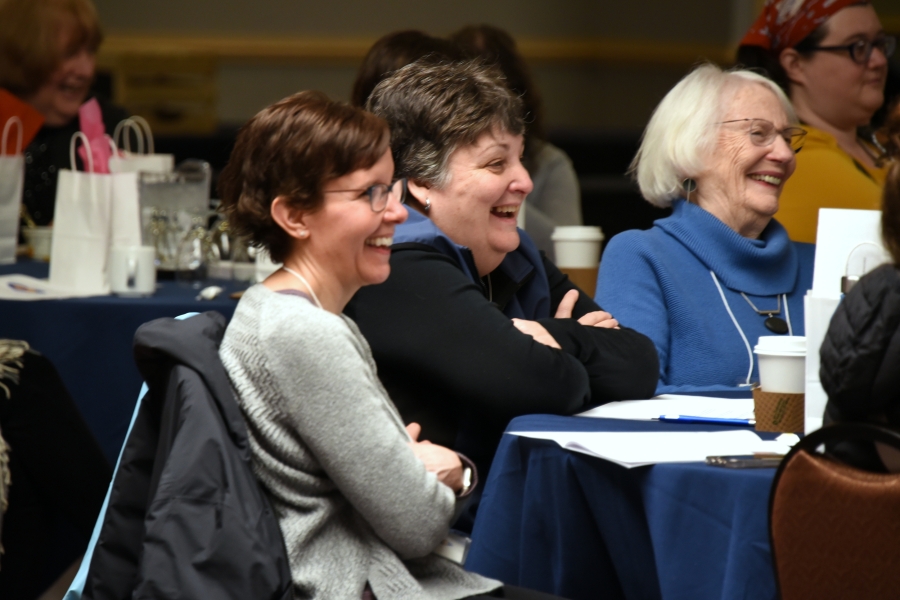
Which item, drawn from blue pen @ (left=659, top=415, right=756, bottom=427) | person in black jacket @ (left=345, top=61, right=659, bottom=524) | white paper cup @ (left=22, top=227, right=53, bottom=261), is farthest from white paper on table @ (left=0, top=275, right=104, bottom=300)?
blue pen @ (left=659, top=415, right=756, bottom=427)

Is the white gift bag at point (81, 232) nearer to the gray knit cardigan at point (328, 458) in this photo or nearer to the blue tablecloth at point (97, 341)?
the blue tablecloth at point (97, 341)

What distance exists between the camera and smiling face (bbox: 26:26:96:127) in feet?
13.9

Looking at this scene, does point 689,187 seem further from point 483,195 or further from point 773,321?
point 483,195

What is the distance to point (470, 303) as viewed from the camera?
6.16 ft

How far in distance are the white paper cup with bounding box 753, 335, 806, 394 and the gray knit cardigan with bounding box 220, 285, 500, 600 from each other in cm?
56

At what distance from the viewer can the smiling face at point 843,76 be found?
3332mm

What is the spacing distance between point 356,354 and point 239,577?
304 mm

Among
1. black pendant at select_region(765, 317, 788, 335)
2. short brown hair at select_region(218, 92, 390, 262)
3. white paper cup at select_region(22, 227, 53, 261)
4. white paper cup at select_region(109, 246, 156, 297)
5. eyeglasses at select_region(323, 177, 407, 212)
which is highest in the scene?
short brown hair at select_region(218, 92, 390, 262)

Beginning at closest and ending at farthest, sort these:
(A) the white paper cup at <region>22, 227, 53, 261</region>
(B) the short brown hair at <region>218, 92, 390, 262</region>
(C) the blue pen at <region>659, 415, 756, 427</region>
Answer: (B) the short brown hair at <region>218, 92, 390, 262</region>, (C) the blue pen at <region>659, 415, 756, 427</region>, (A) the white paper cup at <region>22, 227, 53, 261</region>

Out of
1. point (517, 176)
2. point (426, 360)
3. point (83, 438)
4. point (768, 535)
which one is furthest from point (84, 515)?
point (768, 535)

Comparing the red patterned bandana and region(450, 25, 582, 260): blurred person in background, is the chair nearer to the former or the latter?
the red patterned bandana

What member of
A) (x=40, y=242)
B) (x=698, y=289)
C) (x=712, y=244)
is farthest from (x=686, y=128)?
(x=40, y=242)

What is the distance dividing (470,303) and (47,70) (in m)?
2.93

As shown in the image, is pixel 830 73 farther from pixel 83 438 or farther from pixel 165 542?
pixel 165 542
